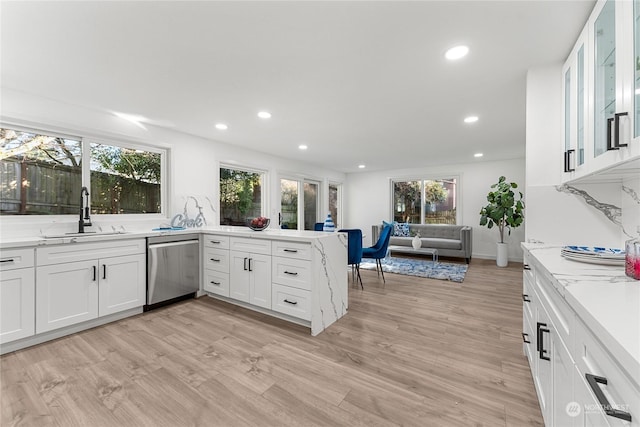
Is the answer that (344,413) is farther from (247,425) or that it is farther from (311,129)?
(311,129)

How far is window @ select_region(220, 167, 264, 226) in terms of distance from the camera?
15.6 feet

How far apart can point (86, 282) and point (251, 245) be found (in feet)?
5.29

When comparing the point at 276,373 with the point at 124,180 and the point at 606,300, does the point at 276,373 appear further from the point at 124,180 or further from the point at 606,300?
the point at 124,180

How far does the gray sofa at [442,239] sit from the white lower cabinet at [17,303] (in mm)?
5598

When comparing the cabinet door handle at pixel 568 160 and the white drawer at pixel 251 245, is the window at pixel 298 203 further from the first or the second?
the cabinet door handle at pixel 568 160

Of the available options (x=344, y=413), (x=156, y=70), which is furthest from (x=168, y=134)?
(x=344, y=413)

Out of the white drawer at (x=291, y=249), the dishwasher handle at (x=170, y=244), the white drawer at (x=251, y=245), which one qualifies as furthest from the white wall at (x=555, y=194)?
the dishwasher handle at (x=170, y=244)

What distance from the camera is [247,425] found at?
1.45 m

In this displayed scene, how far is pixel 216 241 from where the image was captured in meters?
3.42

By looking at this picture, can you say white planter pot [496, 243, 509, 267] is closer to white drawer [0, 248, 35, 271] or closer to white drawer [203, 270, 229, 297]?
white drawer [203, 270, 229, 297]

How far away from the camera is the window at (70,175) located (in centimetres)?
268

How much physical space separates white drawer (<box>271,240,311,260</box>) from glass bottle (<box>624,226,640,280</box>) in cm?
201

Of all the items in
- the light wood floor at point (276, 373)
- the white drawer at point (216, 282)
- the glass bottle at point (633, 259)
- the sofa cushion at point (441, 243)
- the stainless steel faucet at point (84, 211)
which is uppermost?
the stainless steel faucet at point (84, 211)

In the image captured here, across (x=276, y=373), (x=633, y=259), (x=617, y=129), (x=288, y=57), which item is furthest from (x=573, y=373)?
(x=288, y=57)
